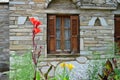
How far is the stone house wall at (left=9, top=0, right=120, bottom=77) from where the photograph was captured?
255 inches

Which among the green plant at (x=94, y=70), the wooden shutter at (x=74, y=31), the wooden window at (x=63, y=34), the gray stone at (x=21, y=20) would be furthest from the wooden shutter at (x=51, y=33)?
the green plant at (x=94, y=70)

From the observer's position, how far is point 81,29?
6672 millimetres

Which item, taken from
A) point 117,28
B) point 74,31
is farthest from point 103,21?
point 74,31

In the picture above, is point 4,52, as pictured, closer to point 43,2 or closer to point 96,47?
point 43,2

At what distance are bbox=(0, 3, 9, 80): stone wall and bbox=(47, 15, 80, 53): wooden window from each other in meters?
1.04

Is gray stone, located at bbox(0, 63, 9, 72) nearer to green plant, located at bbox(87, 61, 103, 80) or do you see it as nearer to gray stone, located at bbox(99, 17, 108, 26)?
green plant, located at bbox(87, 61, 103, 80)

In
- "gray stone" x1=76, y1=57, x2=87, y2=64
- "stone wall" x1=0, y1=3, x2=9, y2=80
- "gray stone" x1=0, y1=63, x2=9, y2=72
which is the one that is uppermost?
"stone wall" x1=0, y1=3, x2=9, y2=80

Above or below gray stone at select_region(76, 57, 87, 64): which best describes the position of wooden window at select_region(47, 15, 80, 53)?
above

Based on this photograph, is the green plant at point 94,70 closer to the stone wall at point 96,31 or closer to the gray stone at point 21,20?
the stone wall at point 96,31

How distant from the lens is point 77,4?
21.7 ft

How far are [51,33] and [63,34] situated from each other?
0.30m

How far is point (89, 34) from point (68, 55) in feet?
2.33

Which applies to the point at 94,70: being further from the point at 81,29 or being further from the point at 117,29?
the point at 117,29

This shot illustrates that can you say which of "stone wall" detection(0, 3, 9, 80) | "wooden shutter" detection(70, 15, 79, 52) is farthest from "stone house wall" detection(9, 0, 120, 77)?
"stone wall" detection(0, 3, 9, 80)
